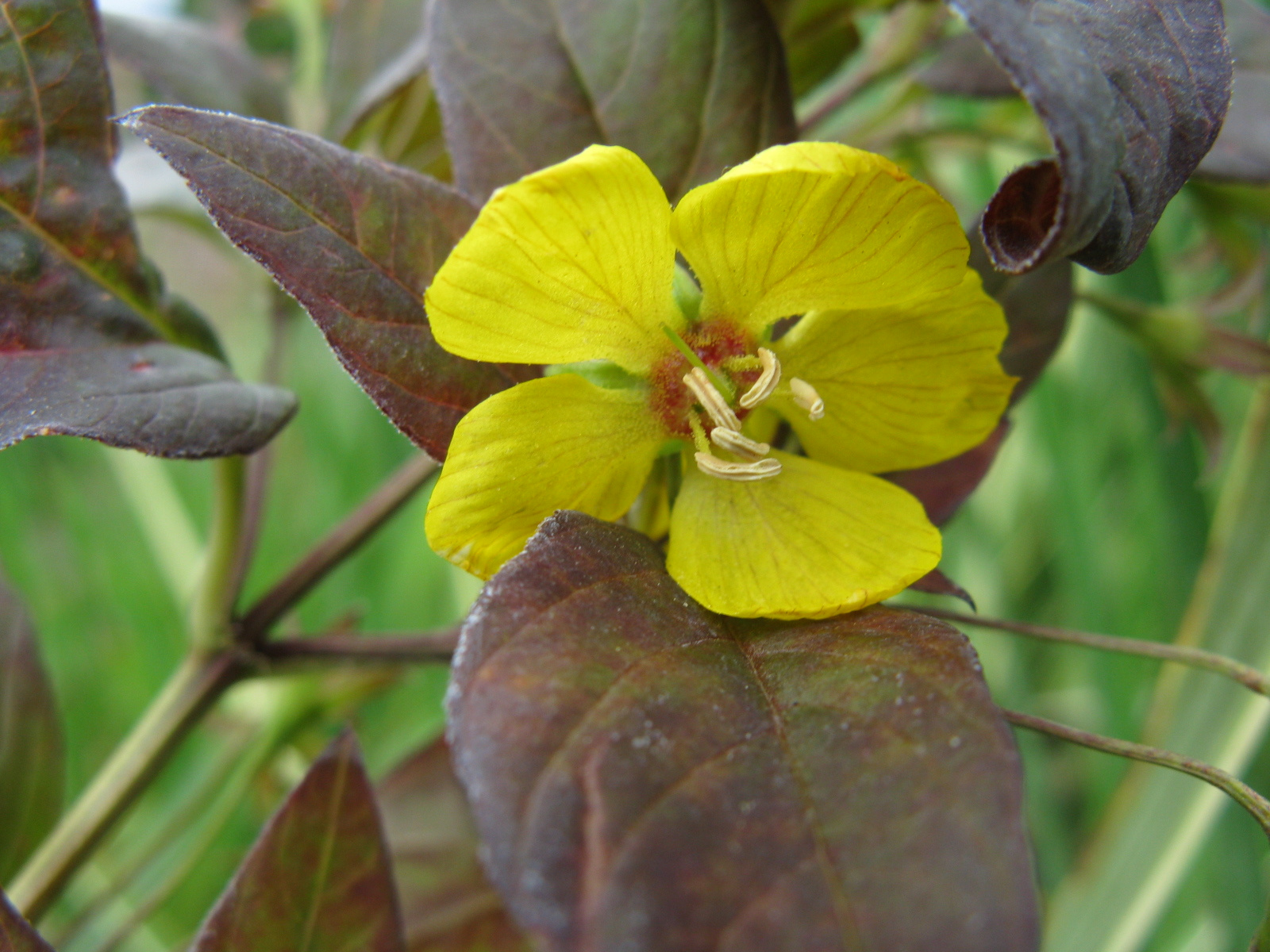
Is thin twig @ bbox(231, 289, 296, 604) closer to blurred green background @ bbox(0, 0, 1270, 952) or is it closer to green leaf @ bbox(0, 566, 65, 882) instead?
blurred green background @ bbox(0, 0, 1270, 952)

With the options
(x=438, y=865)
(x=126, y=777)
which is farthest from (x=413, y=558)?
(x=126, y=777)

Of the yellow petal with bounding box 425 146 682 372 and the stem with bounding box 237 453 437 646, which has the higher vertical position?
the yellow petal with bounding box 425 146 682 372

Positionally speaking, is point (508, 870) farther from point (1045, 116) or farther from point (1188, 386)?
point (1188, 386)

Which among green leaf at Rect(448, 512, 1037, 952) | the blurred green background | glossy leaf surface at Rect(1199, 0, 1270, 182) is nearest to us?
green leaf at Rect(448, 512, 1037, 952)

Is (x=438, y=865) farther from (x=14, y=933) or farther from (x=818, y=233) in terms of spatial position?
(x=818, y=233)

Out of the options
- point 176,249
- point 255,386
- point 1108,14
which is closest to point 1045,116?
point 1108,14

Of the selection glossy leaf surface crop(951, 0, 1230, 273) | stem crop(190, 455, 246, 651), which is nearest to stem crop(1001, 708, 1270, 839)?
glossy leaf surface crop(951, 0, 1230, 273)

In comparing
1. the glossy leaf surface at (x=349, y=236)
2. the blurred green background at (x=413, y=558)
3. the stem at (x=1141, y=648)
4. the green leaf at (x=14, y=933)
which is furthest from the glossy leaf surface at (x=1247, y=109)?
the green leaf at (x=14, y=933)
